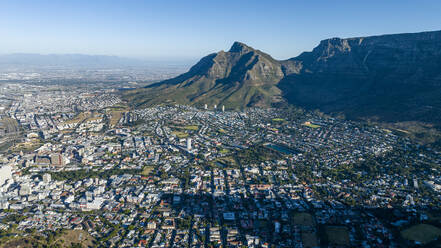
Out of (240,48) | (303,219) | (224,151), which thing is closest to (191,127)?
(224,151)

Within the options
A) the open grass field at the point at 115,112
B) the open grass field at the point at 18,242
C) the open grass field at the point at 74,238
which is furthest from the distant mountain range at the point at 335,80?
the open grass field at the point at 18,242

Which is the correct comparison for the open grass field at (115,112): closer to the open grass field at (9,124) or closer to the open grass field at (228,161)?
the open grass field at (9,124)

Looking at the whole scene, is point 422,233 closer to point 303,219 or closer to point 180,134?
point 303,219

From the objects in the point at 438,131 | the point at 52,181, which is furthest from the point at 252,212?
the point at 438,131

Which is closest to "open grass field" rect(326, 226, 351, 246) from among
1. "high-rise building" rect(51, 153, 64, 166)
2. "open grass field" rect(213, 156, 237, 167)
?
"open grass field" rect(213, 156, 237, 167)

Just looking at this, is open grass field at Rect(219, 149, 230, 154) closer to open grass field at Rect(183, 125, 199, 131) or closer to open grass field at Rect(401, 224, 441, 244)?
open grass field at Rect(183, 125, 199, 131)

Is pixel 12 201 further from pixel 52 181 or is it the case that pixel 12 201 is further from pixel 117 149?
pixel 117 149
